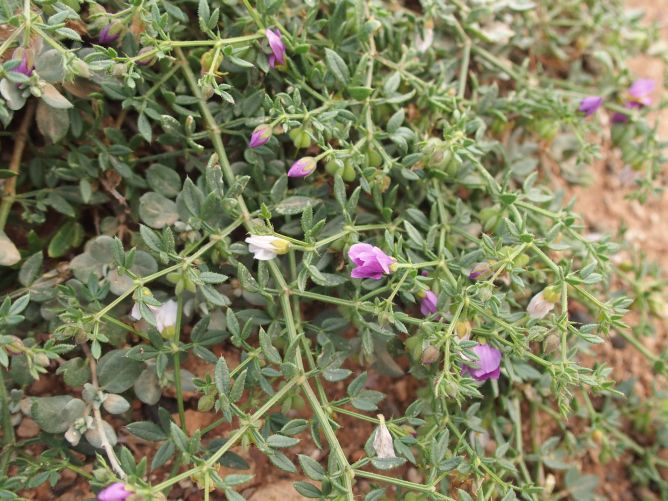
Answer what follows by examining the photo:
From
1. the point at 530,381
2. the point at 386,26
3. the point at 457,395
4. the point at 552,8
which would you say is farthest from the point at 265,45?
the point at 552,8

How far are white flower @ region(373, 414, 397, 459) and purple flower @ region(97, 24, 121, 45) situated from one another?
117 cm

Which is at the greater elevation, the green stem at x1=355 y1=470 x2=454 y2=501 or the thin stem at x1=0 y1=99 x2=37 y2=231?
the thin stem at x1=0 y1=99 x2=37 y2=231

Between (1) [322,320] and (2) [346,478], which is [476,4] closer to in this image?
(1) [322,320]

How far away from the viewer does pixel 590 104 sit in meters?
2.24

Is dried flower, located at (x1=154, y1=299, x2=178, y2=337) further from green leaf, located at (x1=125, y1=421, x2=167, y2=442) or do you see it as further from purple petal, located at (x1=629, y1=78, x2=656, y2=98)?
purple petal, located at (x1=629, y1=78, x2=656, y2=98)

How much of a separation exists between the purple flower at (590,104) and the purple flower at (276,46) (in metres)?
1.06

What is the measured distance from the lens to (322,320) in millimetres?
1842

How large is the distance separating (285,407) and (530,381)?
2.81 ft

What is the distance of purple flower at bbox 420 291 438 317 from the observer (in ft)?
5.60

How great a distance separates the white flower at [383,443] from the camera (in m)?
1.58

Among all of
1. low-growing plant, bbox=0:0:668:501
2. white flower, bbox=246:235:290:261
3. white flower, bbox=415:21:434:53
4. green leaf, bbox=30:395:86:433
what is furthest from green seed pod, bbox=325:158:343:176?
green leaf, bbox=30:395:86:433

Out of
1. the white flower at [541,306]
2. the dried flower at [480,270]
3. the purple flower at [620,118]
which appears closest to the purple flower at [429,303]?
the dried flower at [480,270]

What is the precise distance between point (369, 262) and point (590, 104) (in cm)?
112

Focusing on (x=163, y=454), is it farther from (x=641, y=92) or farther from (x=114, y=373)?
(x=641, y=92)
